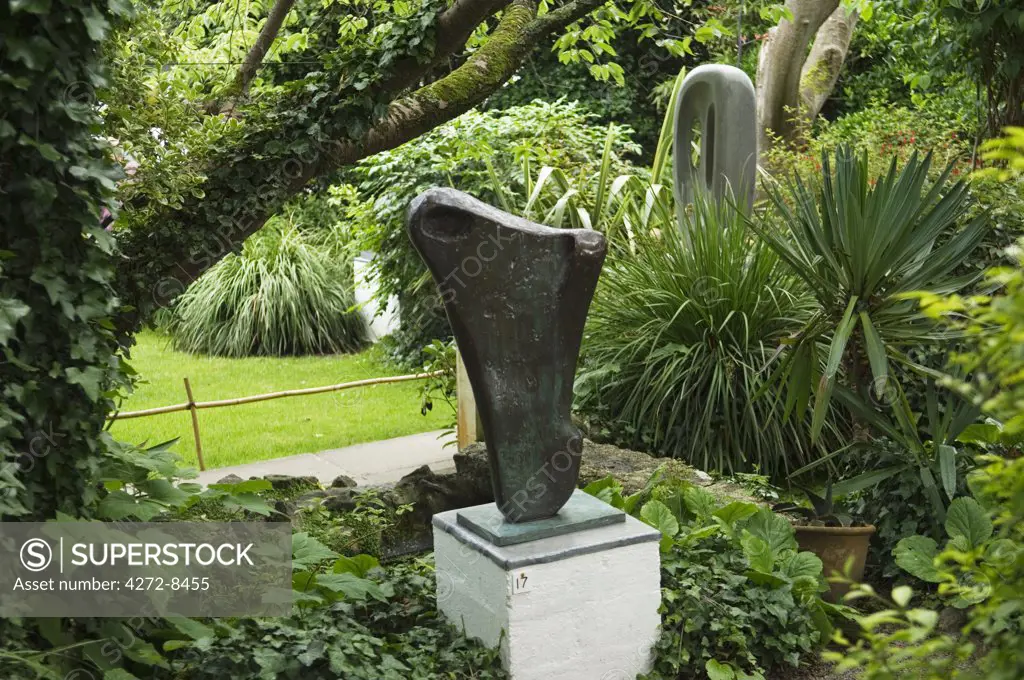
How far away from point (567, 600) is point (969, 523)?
66.5 inches

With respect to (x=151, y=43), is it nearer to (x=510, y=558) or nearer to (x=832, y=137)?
(x=510, y=558)

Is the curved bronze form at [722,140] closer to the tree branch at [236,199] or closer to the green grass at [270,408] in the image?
the tree branch at [236,199]

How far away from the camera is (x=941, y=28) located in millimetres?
7078

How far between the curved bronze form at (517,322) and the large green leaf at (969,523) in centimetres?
157

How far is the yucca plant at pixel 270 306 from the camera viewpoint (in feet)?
34.3

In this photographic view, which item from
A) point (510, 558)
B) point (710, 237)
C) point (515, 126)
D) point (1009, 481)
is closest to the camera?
point (1009, 481)

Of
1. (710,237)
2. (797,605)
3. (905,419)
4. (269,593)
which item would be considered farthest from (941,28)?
(269,593)

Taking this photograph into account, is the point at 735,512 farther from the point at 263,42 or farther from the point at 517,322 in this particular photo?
the point at 263,42

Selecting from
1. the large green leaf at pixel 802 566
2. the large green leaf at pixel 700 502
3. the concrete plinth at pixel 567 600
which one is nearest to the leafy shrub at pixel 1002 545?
the concrete plinth at pixel 567 600

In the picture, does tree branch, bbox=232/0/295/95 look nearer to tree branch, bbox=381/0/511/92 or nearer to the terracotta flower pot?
tree branch, bbox=381/0/511/92

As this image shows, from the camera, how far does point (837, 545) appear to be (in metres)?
4.24

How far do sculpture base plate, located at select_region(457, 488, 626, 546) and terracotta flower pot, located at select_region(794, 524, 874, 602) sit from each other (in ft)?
3.70

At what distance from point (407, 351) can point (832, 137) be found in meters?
5.19

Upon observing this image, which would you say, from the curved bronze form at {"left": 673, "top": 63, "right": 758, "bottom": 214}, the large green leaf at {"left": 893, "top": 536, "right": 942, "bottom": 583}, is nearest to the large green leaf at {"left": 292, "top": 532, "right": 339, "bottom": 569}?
the large green leaf at {"left": 893, "top": 536, "right": 942, "bottom": 583}
